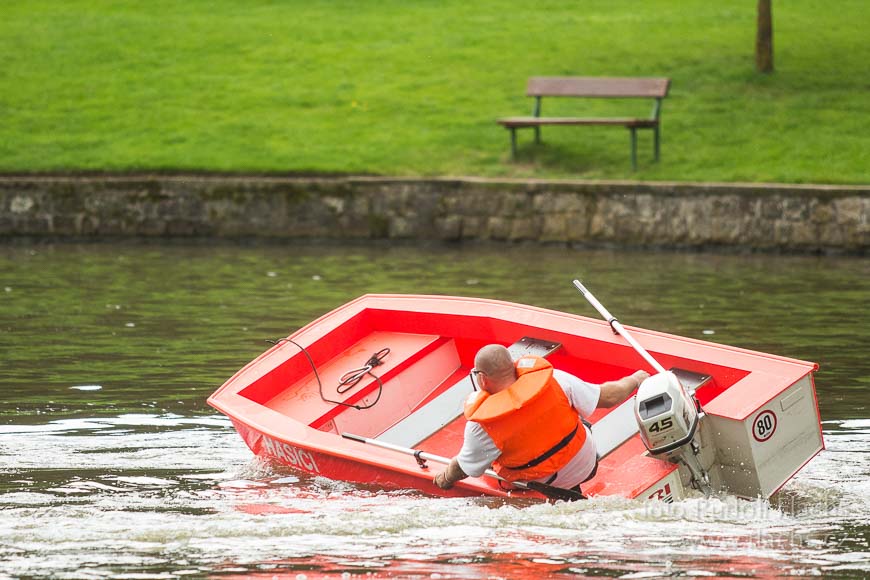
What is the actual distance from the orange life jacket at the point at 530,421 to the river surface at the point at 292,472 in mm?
211

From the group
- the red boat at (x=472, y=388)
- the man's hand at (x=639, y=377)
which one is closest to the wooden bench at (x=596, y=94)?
the red boat at (x=472, y=388)

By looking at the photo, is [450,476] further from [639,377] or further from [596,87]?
[596,87]

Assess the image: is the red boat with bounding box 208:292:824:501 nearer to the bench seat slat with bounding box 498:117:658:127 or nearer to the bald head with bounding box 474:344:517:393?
the bald head with bounding box 474:344:517:393

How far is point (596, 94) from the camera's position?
58.9ft

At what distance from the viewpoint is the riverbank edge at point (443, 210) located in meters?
16.0

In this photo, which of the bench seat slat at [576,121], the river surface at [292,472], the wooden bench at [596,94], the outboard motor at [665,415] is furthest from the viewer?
the wooden bench at [596,94]

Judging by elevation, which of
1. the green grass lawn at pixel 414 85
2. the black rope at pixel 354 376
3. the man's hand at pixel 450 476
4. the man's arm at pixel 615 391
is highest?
the man's arm at pixel 615 391

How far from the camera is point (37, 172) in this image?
1809cm

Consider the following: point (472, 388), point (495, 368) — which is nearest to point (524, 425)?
point (495, 368)

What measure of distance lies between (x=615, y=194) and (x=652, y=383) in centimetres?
1020

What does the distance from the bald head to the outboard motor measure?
606 mm

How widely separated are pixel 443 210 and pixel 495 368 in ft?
35.4

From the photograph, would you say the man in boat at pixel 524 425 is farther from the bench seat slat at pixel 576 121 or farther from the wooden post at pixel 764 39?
the wooden post at pixel 764 39

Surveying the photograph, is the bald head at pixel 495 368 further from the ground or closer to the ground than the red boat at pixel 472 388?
further from the ground
